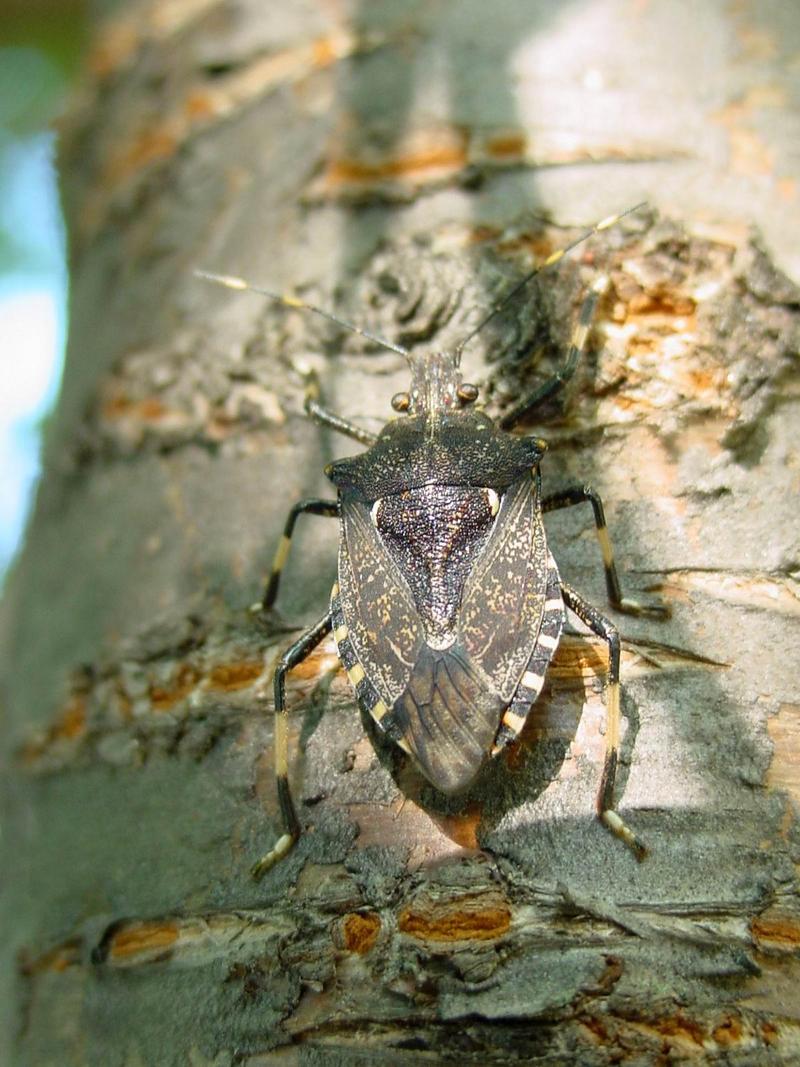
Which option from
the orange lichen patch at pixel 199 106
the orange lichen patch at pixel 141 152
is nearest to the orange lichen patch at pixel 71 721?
the orange lichen patch at pixel 141 152

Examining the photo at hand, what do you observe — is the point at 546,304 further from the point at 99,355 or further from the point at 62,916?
the point at 62,916

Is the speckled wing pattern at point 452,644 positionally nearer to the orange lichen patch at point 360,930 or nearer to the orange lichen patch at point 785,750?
the orange lichen patch at point 360,930

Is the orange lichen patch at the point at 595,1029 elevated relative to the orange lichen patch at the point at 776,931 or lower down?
lower down

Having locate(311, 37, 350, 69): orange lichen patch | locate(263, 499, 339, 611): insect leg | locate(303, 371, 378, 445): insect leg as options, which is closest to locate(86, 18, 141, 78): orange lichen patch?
locate(311, 37, 350, 69): orange lichen patch

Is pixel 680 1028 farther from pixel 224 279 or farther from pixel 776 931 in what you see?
pixel 224 279

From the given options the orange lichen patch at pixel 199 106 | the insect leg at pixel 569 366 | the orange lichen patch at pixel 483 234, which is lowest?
the insect leg at pixel 569 366

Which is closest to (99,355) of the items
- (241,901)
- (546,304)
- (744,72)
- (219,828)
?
(546,304)

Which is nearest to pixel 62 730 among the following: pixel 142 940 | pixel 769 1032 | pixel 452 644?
pixel 142 940
